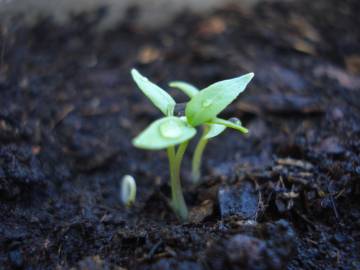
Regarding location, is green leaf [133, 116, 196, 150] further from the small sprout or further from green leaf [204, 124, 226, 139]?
the small sprout

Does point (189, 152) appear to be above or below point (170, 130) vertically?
below

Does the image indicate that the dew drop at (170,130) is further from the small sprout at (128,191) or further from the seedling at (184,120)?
the small sprout at (128,191)

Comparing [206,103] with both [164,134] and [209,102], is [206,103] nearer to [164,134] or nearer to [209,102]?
[209,102]

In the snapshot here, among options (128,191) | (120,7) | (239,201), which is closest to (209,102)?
(239,201)

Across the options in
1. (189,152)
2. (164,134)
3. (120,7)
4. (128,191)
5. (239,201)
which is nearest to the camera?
(164,134)

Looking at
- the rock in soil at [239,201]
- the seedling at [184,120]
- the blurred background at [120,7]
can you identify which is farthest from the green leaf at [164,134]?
the blurred background at [120,7]

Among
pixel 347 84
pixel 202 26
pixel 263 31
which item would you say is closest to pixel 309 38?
pixel 263 31
